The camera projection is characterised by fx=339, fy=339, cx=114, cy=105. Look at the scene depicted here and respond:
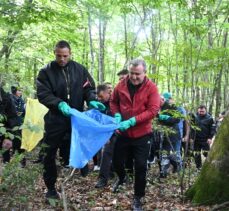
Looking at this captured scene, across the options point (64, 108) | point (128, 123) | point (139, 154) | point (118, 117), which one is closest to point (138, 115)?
point (128, 123)

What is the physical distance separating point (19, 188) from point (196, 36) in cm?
342

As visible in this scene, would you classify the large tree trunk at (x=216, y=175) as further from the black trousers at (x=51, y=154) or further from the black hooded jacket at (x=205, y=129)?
the black hooded jacket at (x=205, y=129)

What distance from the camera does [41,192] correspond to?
556cm

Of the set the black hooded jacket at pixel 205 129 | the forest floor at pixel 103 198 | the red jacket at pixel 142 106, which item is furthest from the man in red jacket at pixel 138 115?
the black hooded jacket at pixel 205 129

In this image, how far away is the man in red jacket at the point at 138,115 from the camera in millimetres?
4656

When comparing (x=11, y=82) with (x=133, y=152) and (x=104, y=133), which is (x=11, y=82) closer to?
(x=104, y=133)

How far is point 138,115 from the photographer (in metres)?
4.61

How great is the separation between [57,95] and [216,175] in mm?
2434

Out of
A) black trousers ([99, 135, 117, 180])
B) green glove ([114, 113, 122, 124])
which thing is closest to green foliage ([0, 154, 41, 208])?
green glove ([114, 113, 122, 124])

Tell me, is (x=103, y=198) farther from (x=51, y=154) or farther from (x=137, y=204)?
(x=51, y=154)

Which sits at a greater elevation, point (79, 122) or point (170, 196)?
point (79, 122)

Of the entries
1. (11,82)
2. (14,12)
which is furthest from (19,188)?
(14,12)

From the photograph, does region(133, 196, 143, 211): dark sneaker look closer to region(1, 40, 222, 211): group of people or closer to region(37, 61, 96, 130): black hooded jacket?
region(1, 40, 222, 211): group of people

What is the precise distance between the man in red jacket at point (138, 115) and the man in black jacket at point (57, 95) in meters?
0.69
